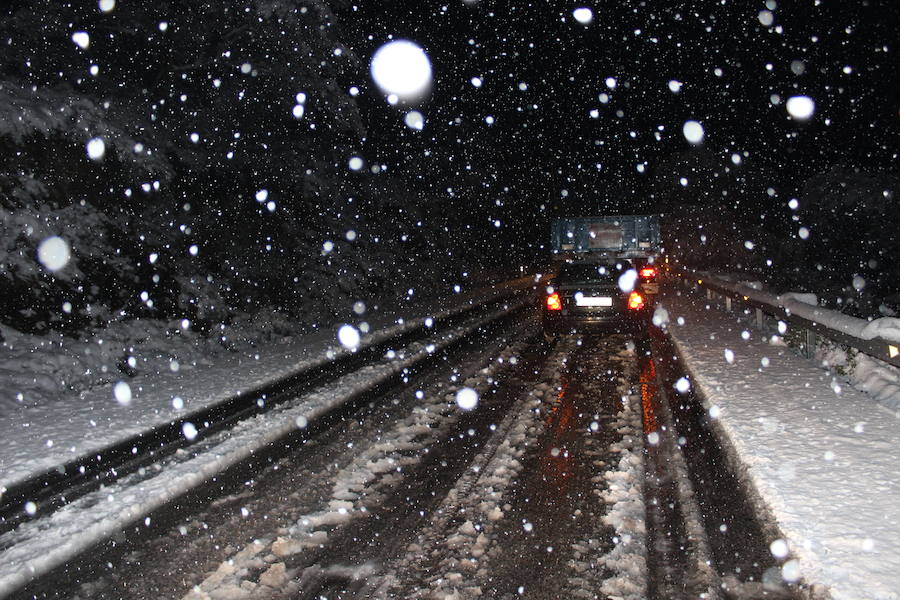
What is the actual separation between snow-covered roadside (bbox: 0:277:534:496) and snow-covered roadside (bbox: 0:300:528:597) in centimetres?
109

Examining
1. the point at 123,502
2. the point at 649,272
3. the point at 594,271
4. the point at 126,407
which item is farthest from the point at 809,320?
the point at 126,407

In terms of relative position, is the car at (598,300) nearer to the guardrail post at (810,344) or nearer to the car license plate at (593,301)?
the car license plate at (593,301)

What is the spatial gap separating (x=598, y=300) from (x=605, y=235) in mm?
9824

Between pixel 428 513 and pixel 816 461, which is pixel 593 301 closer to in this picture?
pixel 816 461

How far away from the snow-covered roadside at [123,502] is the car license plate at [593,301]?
5177 mm

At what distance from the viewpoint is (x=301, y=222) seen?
63.0ft

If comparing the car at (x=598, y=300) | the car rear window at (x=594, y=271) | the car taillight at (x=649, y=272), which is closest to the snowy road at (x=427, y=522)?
the car at (x=598, y=300)

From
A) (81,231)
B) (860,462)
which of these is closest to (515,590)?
(860,462)

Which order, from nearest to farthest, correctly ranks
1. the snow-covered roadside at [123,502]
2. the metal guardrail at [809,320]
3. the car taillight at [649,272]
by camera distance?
the snow-covered roadside at [123,502] < the metal guardrail at [809,320] < the car taillight at [649,272]

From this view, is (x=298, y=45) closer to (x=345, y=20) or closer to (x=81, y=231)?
(x=345, y=20)

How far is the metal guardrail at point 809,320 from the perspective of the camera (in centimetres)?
699

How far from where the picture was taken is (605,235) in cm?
2078

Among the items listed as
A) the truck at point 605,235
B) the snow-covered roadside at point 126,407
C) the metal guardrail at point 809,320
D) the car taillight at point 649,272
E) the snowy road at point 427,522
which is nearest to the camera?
the snowy road at point 427,522

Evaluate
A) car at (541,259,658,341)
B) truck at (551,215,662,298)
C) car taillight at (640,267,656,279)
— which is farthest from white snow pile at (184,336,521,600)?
truck at (551,215,662,298)
